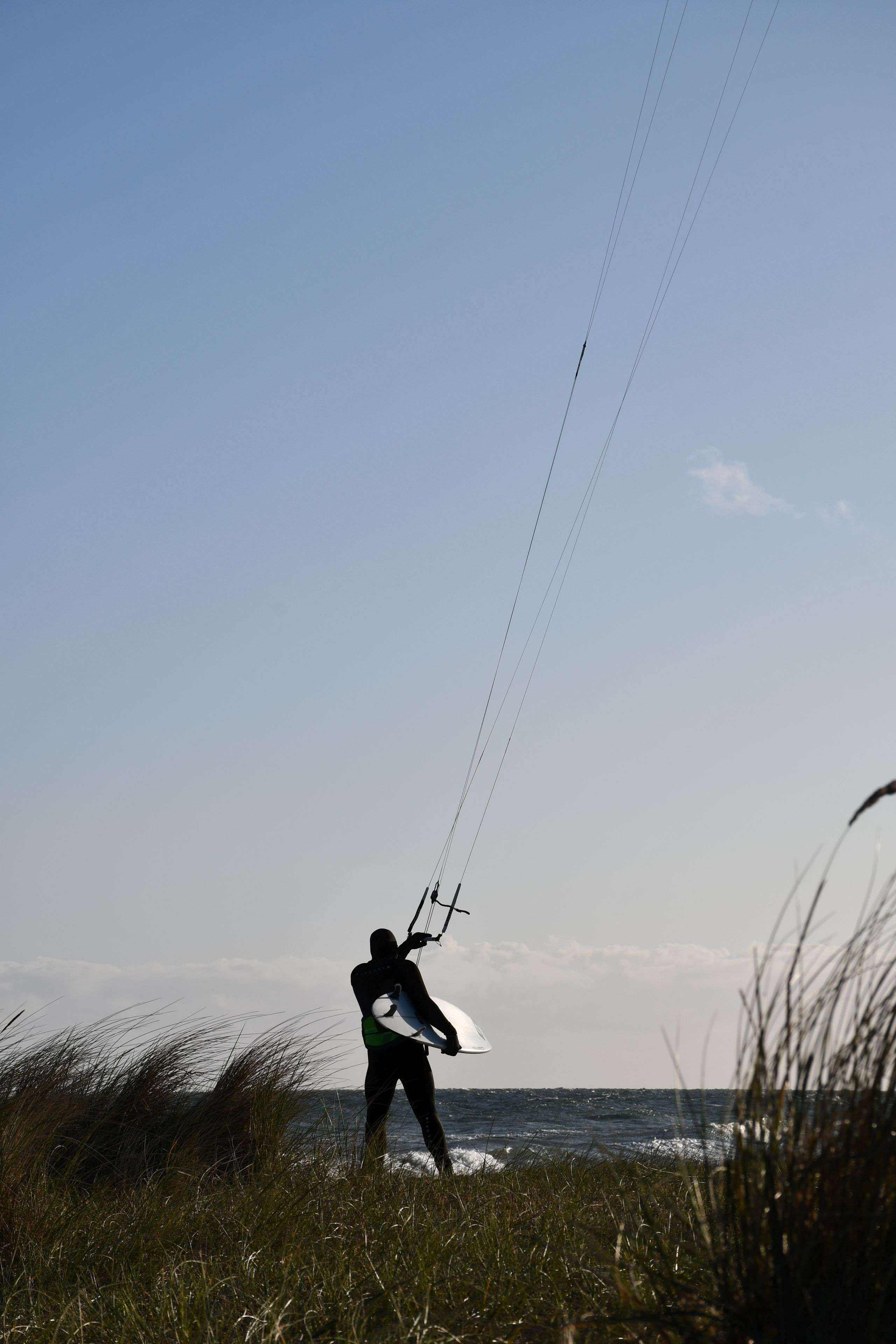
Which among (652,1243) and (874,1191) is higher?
(874,1191)

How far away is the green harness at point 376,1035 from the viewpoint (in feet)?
22.4

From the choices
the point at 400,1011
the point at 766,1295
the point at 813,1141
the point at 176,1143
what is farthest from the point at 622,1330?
the point at 400,1011

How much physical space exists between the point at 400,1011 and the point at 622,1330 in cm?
459

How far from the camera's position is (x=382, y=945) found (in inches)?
291

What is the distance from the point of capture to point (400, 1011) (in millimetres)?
7105

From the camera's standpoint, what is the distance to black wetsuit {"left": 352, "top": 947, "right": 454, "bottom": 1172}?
6.60 m

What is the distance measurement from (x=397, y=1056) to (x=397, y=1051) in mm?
31

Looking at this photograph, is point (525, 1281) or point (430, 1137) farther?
point (430, 1137)

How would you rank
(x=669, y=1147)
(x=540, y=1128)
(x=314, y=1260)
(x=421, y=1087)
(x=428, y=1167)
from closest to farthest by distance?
1. (x=314, y=1260)
2. (x=421, y=1087)
3. (x=428, y=1167)
4. (x=669, y=1147)
5. (x=540, y=1128)

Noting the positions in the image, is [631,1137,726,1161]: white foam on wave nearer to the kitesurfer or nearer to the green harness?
the kitesurfer

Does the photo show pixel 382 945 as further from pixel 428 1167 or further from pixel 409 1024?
pixel 428 1167

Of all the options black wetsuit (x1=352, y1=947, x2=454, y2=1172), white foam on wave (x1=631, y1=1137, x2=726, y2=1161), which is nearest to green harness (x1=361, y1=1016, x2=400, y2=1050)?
black wetsuit (x1=352, y1=947, x2=454, y2=1172)

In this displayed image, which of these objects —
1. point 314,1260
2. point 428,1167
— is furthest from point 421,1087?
point 314,1260

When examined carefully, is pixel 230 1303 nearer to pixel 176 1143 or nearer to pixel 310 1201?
pixel 310 1201
